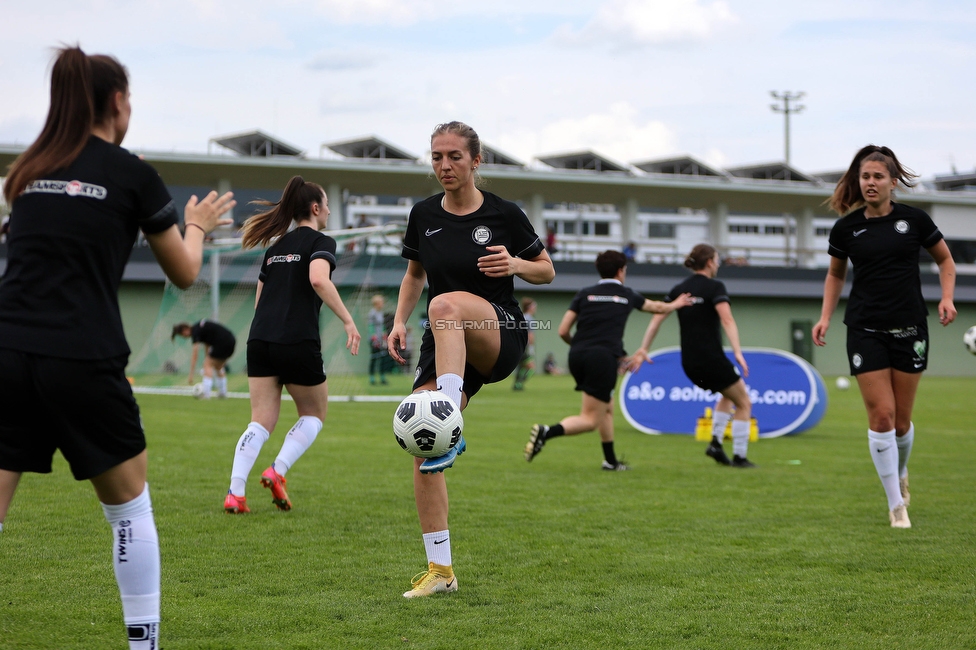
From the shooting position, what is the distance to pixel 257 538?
5664 mm

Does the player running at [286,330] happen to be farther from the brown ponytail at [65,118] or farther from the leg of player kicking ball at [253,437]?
the brown ponytail at [65,118]

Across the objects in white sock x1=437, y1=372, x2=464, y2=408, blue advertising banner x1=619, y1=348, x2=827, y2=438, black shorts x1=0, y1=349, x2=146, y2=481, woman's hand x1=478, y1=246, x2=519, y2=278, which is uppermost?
woman's hand x1=478, y1=246, x2=519, y2=278

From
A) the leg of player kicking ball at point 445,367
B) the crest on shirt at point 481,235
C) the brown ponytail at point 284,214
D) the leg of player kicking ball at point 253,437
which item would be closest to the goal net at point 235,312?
the brown ponytail at point 284,214

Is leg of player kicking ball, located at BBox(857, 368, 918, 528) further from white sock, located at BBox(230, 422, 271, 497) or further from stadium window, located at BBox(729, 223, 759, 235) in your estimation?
stadium window, located at BBox(729, 223, 759, 235)

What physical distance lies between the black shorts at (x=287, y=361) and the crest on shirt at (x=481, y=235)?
225 cm

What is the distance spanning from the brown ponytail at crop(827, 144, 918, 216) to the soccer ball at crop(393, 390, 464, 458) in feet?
10.8

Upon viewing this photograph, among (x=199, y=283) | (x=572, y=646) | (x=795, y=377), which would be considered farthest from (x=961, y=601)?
(x=199, y=283)

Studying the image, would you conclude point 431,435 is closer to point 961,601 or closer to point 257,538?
point 257,538

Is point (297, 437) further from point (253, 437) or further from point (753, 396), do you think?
point (753, 396)

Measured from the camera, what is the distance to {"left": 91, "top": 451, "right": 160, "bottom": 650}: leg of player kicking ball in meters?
3.02

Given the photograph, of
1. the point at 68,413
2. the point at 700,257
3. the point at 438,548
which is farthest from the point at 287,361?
the point at 700,257

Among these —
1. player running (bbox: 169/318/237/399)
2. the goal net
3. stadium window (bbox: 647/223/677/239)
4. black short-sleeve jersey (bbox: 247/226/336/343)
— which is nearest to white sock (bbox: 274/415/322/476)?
black short-sleeve jersey (bbox: 247/226/336/343)

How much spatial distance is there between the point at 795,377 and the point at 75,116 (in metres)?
12.3

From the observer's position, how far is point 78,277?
2820 mm
